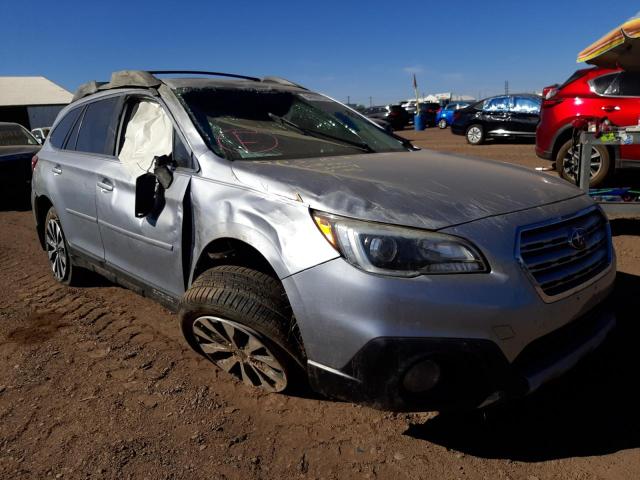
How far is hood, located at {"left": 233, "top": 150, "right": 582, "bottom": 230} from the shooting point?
2.11m

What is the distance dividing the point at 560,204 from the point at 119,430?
7.60 ft

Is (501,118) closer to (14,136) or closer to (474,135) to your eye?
(474,135)

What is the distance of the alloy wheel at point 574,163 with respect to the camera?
6890 mm

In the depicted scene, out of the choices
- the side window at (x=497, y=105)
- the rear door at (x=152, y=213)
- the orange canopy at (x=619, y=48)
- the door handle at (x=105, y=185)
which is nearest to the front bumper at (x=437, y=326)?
the rear door at (x=152, y=213)

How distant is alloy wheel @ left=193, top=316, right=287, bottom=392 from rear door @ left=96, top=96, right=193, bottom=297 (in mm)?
337

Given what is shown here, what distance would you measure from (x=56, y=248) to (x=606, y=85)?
Result: 24.0 ft

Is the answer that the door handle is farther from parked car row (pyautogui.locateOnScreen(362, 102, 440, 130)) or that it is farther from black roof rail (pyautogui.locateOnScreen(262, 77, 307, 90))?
parked car row (pyautogui.locateOnScreen(362, 102, 440, 130))

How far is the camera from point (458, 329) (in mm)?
1917

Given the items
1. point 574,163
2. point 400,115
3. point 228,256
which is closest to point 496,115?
point 574,163

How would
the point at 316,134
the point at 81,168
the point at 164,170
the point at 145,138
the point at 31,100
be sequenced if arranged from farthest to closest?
the point at 31,100
the point at 81,168
the point at 316,134
the point at 145,138
the point at 164,170

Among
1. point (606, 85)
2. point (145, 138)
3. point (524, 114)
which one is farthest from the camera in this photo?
point (524, 114)

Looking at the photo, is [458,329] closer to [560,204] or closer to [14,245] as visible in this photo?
[560,204]

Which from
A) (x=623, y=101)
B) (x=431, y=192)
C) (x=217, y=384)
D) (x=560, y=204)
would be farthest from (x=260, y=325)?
(x=623, y=101)

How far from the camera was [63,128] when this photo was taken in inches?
174
